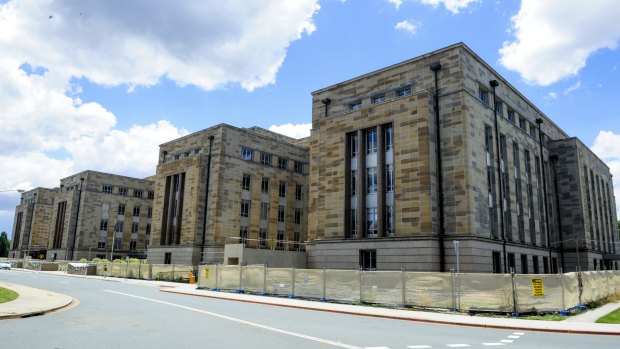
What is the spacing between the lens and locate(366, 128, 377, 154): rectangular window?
1502 inches

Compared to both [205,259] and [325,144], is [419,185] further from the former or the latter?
[205,259]

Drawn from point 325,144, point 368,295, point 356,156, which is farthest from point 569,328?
point 325,144

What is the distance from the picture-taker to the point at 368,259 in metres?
35.7

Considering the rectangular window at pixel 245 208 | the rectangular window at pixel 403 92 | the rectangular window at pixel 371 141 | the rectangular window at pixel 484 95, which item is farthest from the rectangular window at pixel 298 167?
the rectangular window at pixel 484 95

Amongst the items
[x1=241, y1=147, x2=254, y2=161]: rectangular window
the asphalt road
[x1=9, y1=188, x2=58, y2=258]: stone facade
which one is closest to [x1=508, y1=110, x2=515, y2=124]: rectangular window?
the asphalt road

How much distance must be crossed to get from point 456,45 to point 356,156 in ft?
39.9

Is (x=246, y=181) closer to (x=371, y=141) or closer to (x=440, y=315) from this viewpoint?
(x=371, y=141)

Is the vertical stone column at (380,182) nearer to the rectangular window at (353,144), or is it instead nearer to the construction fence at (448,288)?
the rectangular window at (353,144)

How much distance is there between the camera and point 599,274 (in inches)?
1049

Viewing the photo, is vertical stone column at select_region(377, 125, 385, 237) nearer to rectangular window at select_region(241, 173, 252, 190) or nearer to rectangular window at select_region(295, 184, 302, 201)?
rectangular window at select_region(241, 173, 252, 190)

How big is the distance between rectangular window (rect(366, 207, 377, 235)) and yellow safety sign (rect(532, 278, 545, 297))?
17.1 metres

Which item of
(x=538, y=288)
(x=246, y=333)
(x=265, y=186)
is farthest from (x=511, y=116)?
(x=246, y=333)

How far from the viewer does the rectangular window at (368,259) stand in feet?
116

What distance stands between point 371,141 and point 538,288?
21.0 meters
